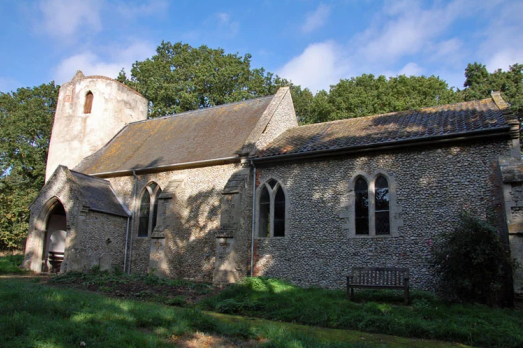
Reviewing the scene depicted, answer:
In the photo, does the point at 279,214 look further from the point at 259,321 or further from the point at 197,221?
the point at 259,321

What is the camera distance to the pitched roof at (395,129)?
524 inches

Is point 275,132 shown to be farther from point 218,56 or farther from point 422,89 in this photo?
point 218,56

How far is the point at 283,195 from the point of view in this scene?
52.6ft

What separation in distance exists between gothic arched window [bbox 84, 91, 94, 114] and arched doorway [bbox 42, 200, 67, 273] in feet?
23.1

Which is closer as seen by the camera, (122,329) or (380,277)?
(122,329)

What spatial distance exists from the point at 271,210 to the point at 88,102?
16571mm

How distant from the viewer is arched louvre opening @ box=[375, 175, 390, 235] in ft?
45.3

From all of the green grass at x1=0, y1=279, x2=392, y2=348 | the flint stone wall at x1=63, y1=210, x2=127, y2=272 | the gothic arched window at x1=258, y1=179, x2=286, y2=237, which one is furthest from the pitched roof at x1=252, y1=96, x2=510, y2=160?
the green grass at x1=0, y1=279, x2=392, y2=348

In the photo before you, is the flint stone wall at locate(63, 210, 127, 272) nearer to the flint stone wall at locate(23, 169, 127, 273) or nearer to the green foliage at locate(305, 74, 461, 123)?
the flint stone wall at locate(23, 169, 127, 273)

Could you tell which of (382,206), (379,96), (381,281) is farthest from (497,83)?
(381,281)

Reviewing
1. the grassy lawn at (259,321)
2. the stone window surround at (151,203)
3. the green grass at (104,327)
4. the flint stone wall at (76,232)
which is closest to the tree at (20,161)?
the flint stone wall at (76,232)

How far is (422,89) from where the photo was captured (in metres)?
31.7

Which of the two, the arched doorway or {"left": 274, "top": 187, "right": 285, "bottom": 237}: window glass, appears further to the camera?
the arched doorway

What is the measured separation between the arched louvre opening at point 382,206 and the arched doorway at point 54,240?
48.8 ft
